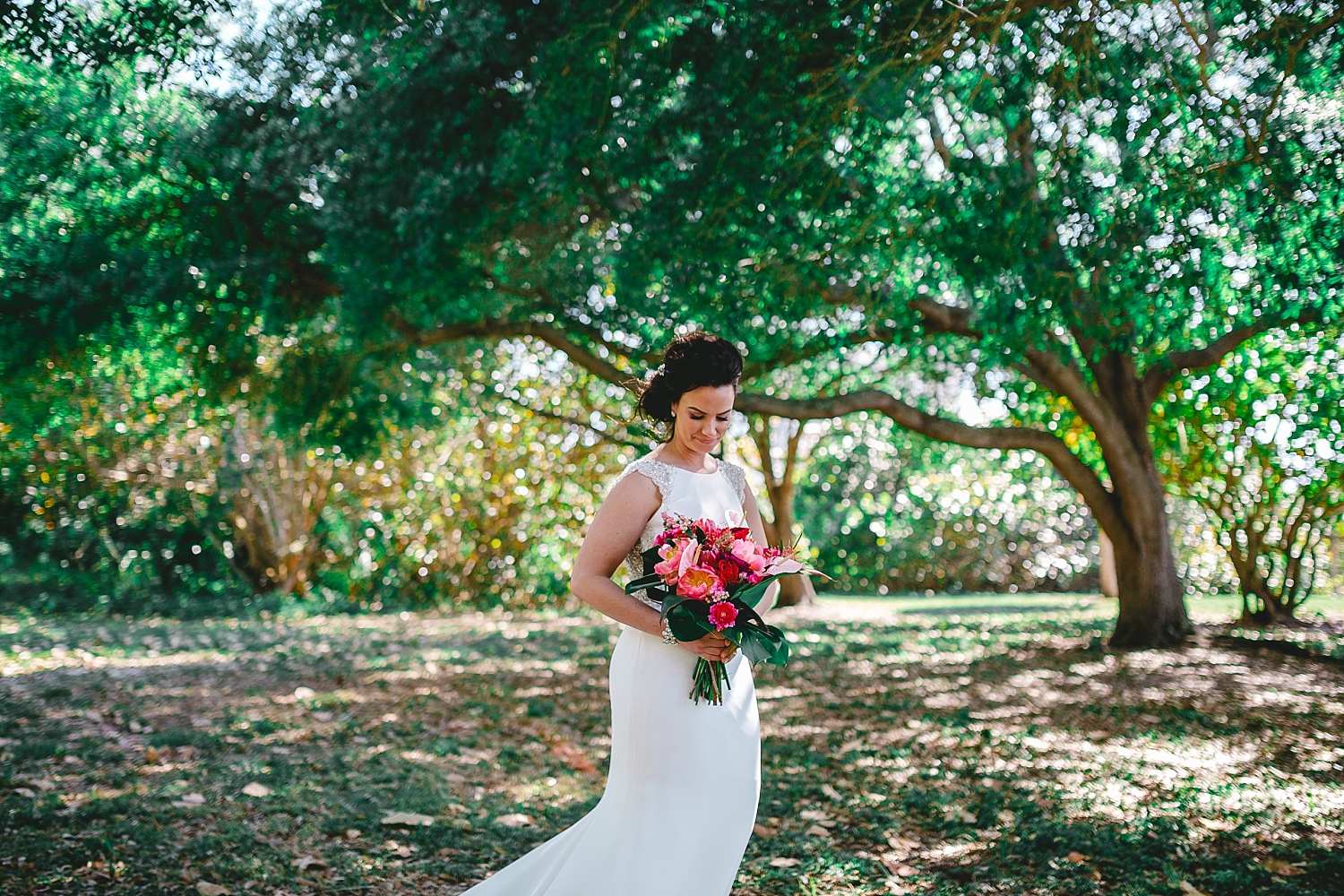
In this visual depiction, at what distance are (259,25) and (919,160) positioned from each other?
5541 mm

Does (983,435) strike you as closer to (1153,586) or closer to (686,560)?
(1153,586)

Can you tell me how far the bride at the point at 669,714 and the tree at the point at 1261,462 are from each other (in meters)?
7.76

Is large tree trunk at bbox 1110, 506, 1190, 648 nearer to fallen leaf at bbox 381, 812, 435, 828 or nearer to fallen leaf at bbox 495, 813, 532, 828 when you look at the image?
fallen leaf at bbox 495, 813, 532, 828

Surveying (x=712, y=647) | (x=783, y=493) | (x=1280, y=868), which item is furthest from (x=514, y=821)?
(x=783, y=493)

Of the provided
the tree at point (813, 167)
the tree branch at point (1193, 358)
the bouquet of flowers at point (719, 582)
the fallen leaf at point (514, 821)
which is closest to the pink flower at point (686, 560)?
the bouquet of flowers at point (719, 582)

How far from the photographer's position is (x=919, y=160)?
27.7ft

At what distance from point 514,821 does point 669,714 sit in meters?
2.73

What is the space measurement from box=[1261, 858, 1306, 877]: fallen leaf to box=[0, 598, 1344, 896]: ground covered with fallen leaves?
2 cm

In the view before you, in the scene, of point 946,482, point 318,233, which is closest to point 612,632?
point 318,233

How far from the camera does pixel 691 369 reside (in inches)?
140

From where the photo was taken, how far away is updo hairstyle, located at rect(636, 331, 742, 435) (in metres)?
3.53

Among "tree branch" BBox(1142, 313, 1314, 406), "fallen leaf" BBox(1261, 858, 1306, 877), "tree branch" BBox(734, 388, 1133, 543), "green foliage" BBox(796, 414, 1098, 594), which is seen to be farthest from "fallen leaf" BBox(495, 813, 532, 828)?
"green foliage" BBox(796, 414, 1098, 594)

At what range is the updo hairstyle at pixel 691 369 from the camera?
3.53 m

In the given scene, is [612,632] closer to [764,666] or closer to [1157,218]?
[764,666]
